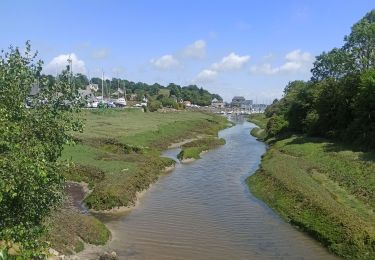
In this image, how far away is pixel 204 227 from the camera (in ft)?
101

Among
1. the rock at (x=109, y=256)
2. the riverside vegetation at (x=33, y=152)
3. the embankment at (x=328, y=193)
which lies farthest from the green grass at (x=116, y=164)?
the embankment at (x=328, y=193)

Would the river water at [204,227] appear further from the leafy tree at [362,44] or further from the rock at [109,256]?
the leafy tree at [362,44]

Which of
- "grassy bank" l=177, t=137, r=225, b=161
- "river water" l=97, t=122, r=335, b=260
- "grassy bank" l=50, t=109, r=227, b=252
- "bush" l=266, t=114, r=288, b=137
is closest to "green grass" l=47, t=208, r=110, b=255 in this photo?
"grassy bank" l=50, t=109, r=227, b=252

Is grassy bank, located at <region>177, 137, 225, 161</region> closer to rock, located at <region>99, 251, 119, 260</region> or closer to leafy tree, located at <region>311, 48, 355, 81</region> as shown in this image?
leafy tree, located at <region>311, 48, 355, 81</region>

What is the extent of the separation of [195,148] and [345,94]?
23.6 meters

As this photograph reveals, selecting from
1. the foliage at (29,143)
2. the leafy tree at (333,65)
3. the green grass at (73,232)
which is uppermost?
the leafy tree at (333,65)

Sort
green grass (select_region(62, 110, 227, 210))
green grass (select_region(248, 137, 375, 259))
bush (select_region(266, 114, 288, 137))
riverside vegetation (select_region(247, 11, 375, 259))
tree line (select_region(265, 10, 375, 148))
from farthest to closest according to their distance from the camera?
1. bush (select_region(266, 114, 288, 137))
2. tree line (select_region(265, 10, 375, 148))
3. green grass (select_region(62, 110, 227, 210))
4. riverside vegetation (select_region(247, 11, 375, 259))
5. green grass (select_region(248, 137, 375, 259))

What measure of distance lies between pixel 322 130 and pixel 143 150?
28084mm

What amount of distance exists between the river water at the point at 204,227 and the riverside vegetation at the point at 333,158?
1.45m

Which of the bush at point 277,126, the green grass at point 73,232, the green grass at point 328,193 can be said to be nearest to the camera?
the green grass at point 73,232

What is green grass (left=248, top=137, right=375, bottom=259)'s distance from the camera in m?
25.8

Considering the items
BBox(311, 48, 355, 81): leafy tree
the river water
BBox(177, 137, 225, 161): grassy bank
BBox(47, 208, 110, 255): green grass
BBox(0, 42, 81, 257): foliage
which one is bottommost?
the river water

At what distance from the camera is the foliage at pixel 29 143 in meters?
11.7

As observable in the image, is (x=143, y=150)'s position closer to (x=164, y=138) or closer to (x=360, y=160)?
(x=164, y=138)
